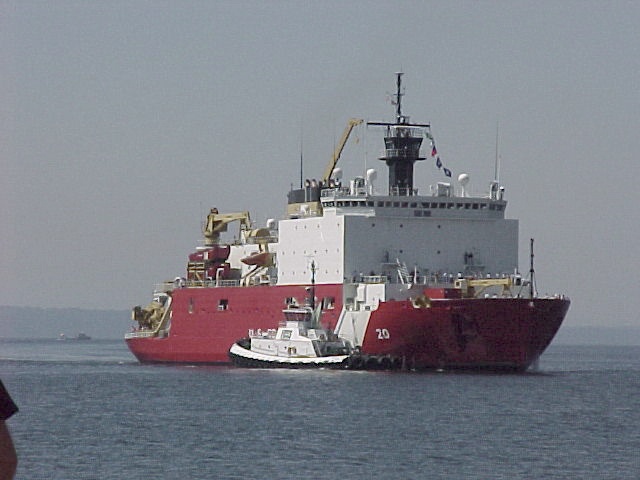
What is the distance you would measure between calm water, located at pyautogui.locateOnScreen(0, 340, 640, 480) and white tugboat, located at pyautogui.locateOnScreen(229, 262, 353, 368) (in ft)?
2.24

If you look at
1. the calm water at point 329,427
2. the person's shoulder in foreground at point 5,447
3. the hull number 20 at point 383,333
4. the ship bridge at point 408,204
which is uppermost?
the ship bridge at point 408,204

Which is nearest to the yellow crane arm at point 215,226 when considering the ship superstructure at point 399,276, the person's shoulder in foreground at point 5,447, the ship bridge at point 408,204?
the ship superstructure at point 399,276

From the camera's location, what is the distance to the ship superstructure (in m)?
44.9

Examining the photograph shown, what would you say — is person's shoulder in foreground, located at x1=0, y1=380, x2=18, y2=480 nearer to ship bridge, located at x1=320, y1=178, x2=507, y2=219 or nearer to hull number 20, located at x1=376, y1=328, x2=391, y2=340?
hull number 20, located at x1=376, y1=328, x2=391, y2=340

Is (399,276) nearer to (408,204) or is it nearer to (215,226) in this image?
(408,204)

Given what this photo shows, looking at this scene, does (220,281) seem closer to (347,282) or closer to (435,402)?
(347,282)

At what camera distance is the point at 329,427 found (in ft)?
98.2

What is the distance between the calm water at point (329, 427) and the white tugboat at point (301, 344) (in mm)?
684

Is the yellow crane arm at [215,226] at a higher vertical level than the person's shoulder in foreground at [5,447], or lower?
higher

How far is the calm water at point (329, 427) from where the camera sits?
23031 millimetres

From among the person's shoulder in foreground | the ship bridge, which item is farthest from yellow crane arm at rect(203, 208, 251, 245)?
the person's shoulder in foreground

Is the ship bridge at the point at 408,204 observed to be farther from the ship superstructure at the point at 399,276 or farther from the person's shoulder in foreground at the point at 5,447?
the person's shoulder in foreground at the point at 5,447

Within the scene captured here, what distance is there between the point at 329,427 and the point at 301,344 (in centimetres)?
1803

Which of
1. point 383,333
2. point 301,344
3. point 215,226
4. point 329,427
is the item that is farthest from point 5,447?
point 215,226
